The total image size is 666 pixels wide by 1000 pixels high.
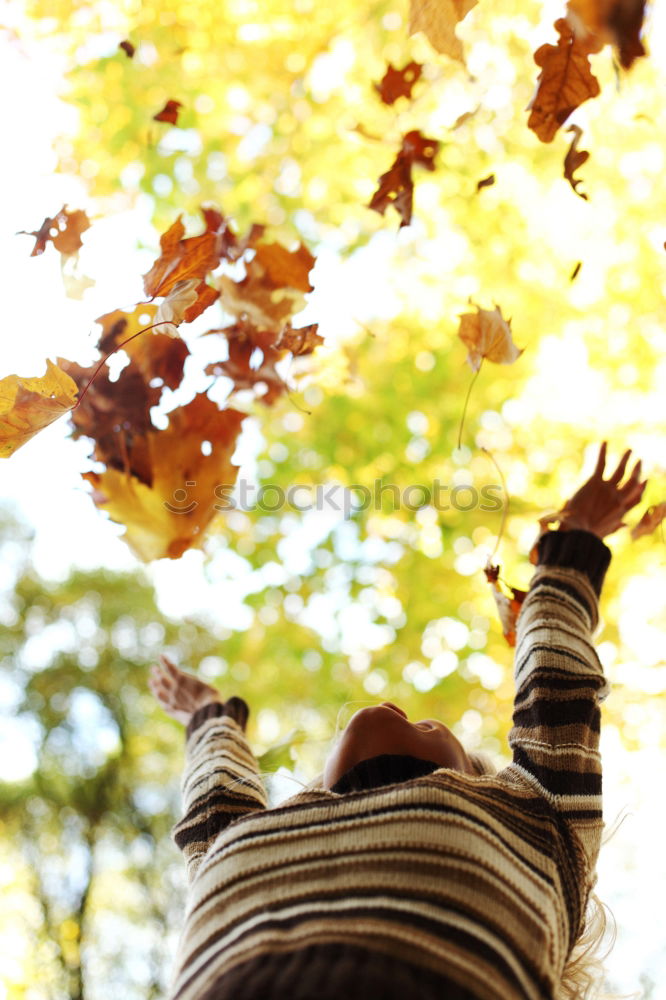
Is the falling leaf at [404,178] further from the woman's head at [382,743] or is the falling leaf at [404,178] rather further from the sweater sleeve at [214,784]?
the sweater sleeve at [214,784]

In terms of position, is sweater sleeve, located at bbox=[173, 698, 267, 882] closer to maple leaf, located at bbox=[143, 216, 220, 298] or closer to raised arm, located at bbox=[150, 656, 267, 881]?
raised arm, located at bbox=[150, 656, 267, 881]

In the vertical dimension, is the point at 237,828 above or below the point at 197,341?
below

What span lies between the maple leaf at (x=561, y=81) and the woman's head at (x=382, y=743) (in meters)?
0.95

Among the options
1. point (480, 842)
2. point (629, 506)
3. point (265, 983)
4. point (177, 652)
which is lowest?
point (265, 983)

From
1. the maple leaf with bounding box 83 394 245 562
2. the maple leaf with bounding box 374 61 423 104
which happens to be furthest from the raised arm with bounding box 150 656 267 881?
the maple leaf with bounding box 374 61 423 104

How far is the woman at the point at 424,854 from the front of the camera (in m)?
0.88

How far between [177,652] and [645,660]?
242 centimetres

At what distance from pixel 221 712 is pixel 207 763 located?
229 mm

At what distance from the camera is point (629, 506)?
1.52m

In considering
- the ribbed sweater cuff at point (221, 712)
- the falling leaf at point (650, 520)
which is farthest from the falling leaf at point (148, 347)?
the falling leaf at point (650, 520)

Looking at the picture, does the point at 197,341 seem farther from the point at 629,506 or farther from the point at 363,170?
the point at 363,170

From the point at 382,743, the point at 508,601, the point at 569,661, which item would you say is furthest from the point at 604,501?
the point at 382,743

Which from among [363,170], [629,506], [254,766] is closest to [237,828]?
[254,766]

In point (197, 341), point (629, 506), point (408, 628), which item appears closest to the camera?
point (629, 506)
